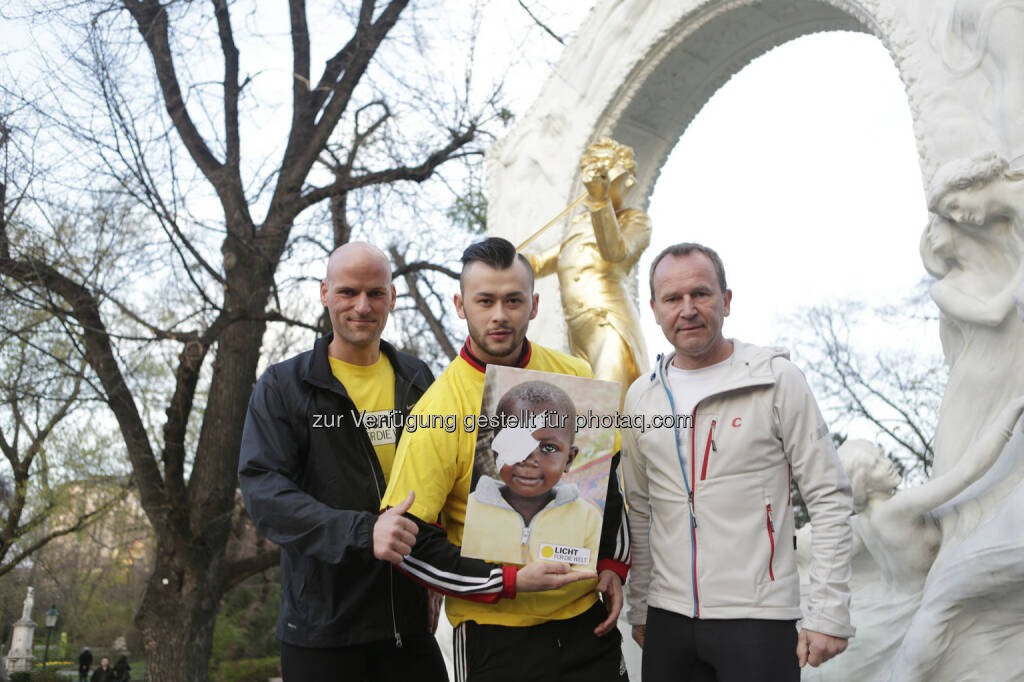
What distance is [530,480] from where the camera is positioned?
1740mm

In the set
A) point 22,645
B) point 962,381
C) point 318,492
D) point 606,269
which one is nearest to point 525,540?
point 318,492

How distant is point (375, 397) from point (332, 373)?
0.43ft

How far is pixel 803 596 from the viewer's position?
11.1 feet

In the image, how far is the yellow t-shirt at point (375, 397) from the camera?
2189 mm

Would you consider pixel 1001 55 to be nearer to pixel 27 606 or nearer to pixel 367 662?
pixel 367 662

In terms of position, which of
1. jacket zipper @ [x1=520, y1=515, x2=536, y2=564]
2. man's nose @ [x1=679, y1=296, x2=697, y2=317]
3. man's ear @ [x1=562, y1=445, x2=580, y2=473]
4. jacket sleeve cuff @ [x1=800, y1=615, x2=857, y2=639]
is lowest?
jacket sleeve cuff @ [x1=800, y1=615, x2=857, y2=639]

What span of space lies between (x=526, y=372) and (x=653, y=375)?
1.48ft

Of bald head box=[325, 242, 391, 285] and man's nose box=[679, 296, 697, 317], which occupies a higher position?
bald head box=[325, 242, 391, 285]

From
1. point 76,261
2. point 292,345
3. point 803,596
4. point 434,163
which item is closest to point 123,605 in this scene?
point 292,345

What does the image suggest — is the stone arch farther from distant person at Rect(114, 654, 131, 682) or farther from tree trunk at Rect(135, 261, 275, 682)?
distant person at Rect(114, 654, 131, 682)

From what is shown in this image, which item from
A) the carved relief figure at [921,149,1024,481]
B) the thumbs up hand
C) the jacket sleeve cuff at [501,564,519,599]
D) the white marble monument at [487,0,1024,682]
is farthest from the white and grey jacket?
the carved relief figure at [921,149,1024,481]

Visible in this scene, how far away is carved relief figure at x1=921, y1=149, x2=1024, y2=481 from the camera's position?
282 centimetres

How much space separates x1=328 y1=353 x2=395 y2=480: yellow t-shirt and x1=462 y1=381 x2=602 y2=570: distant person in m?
0.53

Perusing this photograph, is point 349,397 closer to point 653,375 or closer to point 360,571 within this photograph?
point 360,571
